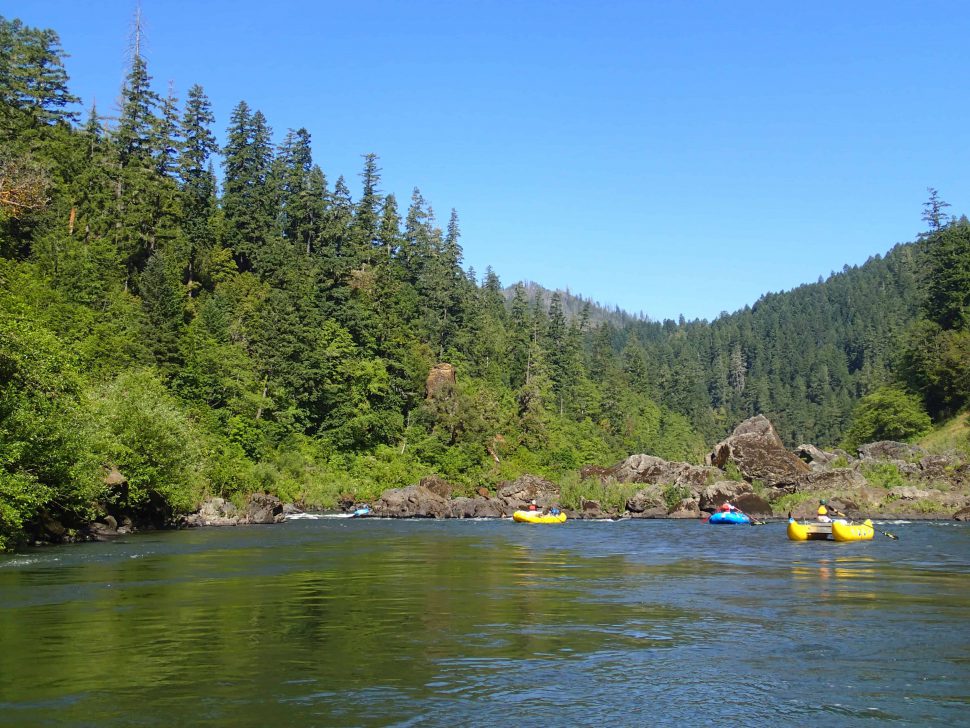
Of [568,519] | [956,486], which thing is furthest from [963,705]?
[956,486]

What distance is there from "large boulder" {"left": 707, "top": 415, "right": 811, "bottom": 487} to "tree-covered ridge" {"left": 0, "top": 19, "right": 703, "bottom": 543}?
95.2ft

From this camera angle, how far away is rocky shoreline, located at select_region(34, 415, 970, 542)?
67.6 meters

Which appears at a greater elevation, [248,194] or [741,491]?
[248,194]

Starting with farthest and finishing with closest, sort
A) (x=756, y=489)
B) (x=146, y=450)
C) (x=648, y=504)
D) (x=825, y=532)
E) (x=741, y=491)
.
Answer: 1. (x=756, y=489)
2. (x=648, y=504)
3. (x=741, y=491)
4. (x=146, y=450)
5. (x=825, y=532)

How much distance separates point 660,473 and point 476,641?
76966 mm

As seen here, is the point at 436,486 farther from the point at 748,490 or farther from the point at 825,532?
the point at 825,532

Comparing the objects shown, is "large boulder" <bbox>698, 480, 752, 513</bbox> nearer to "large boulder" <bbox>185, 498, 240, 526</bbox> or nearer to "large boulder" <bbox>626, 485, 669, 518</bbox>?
"large boulder" <bbox>626, 485, 669, 518</bbox>

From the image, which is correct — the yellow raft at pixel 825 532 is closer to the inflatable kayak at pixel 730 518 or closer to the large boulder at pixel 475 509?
the inflatable kayak at pixel 730 518

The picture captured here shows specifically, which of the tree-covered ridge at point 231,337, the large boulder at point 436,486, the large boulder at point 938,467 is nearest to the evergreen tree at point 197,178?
the tree-covered ridge at point 231,337

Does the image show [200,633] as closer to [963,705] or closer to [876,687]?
[876,687]

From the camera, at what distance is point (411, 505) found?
7900 centimetres

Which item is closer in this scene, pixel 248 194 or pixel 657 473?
pixel 657 473

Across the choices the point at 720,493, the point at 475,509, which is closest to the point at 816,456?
the point at 720,493

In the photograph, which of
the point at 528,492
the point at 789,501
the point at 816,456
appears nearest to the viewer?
the point at 789,501
